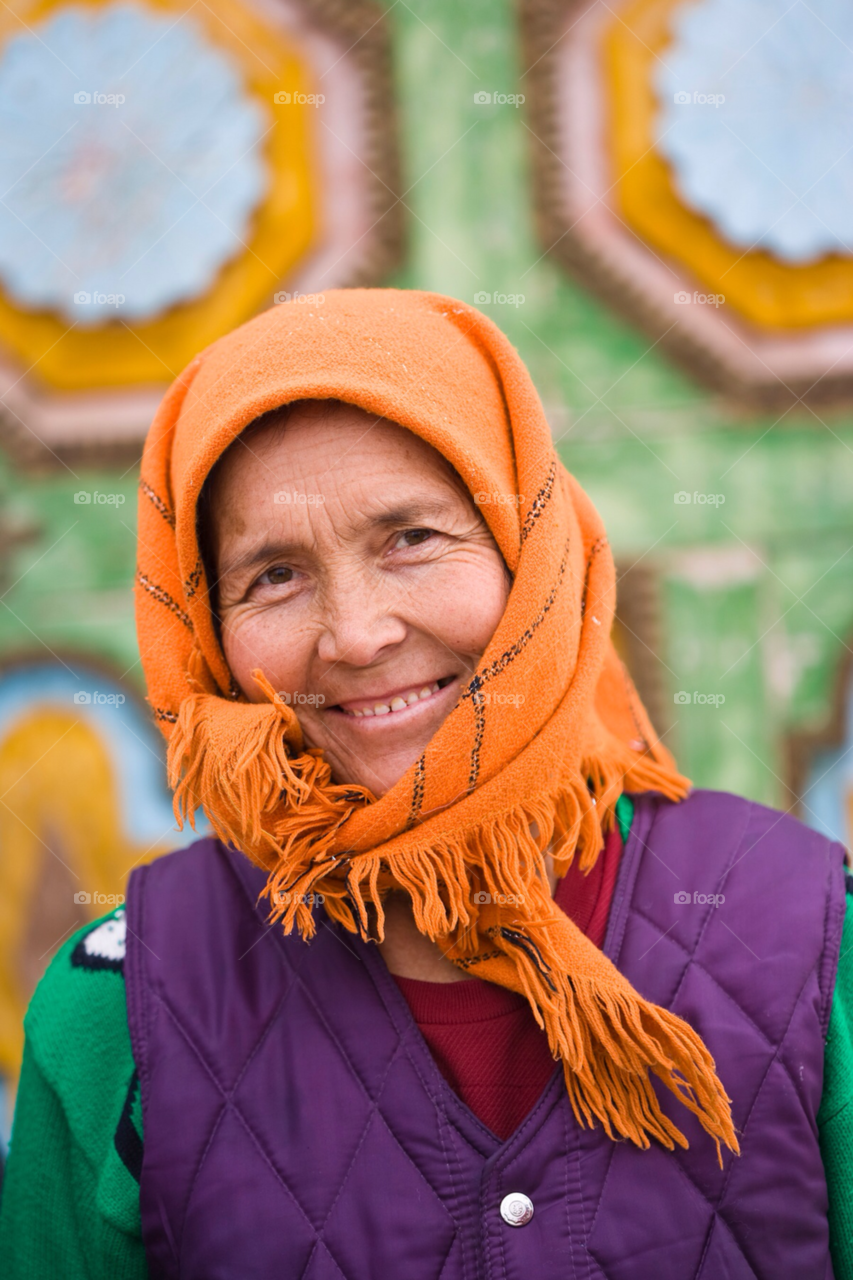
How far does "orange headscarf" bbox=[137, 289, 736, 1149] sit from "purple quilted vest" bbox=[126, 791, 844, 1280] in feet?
0.24

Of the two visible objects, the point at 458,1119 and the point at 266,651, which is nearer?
the point at 458,1119

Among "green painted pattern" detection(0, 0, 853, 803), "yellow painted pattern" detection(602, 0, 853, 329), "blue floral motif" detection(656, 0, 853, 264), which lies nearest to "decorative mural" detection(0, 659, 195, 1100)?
"green painted pattern" detection(0, 0, 853, 803)

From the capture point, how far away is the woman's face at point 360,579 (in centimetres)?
135

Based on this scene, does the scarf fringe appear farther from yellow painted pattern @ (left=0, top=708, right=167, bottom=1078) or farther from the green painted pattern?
yellow painted pattern @ (left=0, top=708, right=167, bottom=1078)

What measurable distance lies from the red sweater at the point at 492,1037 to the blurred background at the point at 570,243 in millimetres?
1604

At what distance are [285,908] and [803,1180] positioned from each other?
82cm

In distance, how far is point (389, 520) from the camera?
1.36 meters

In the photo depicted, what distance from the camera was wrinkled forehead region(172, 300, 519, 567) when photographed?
1.33 metres

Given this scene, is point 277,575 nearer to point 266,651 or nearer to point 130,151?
point 266,651

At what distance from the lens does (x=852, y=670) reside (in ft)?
9.56

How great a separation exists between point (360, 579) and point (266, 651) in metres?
0.19

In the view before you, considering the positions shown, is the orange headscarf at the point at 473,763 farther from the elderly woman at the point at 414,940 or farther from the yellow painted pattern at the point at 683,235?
the yellow painted pattern at the point at 683,235

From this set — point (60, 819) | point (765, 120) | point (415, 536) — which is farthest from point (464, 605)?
point (765, 120)

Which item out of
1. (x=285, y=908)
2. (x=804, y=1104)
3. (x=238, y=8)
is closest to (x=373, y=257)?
(x=238, y=8)
